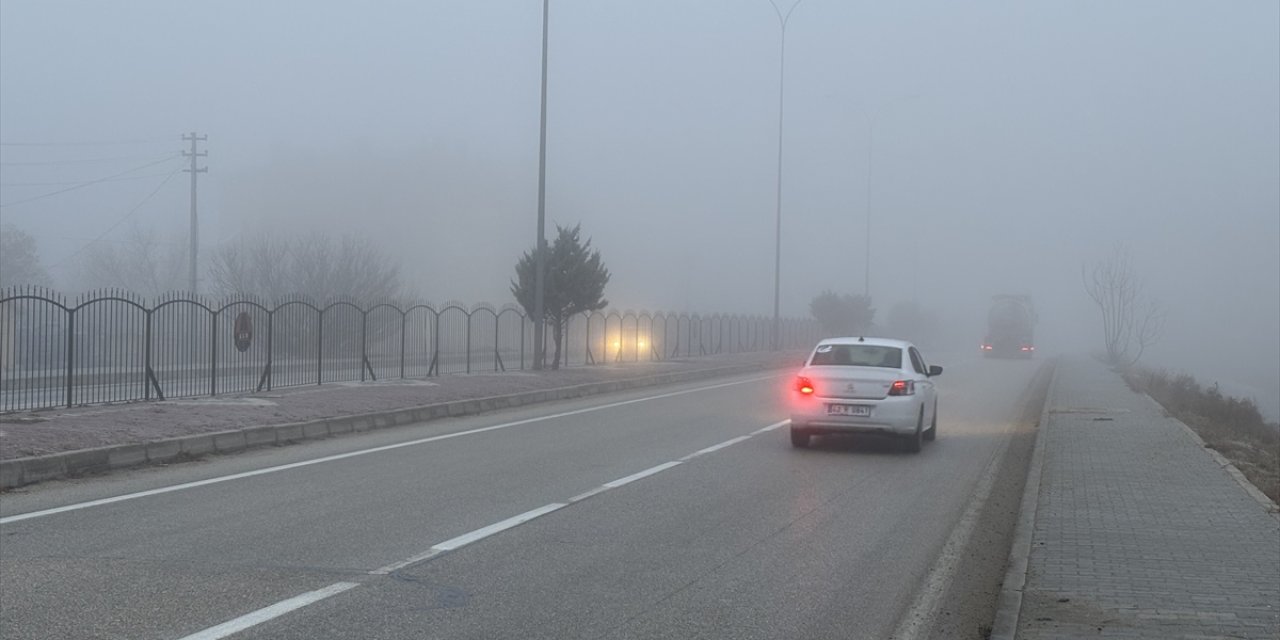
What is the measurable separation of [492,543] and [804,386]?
734cm

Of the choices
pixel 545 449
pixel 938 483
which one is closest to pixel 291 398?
pixel 545 449

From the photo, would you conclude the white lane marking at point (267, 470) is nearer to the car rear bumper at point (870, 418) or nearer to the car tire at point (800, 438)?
the car tire at point (800, 438)

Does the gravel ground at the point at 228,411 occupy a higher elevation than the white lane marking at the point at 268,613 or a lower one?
higher

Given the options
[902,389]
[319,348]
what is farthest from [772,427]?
[319,348]

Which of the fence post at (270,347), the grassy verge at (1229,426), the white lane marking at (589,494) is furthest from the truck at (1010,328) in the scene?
the white lane marking at (589,494)

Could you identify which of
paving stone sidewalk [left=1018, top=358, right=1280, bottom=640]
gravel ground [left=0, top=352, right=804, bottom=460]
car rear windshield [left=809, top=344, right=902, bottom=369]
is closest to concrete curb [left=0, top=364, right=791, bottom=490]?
gravel ground [left=0, top=352, right=804, bottom=460]

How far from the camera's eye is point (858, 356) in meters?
15.7

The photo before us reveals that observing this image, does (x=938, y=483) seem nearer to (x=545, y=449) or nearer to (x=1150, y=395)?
(x=545, y=449)

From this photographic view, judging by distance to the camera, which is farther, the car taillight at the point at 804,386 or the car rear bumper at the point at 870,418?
the car taillight at the point at 804,386

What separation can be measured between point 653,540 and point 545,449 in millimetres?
6309

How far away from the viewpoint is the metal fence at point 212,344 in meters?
19.7

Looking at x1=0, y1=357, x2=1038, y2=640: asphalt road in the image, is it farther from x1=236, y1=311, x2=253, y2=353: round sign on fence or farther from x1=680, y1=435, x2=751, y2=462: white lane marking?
x1=236, y1=311, x2=253, y2=353: round sign on fence

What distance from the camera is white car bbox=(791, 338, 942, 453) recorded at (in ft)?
47.7

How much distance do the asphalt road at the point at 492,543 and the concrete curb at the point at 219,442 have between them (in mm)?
475
